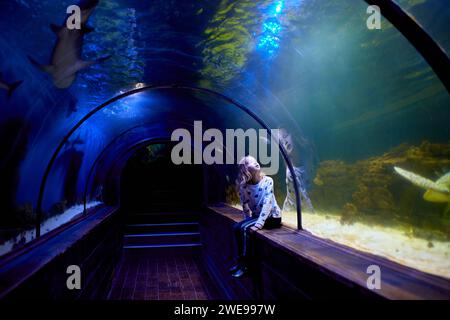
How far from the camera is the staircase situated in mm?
11875

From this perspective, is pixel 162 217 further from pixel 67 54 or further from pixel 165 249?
pixel 67 54

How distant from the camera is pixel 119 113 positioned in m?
8.31

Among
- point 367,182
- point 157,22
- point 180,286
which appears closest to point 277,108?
point 367,182

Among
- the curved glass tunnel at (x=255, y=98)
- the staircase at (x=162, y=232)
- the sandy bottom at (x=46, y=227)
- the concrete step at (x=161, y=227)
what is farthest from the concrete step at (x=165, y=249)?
the curved glass tunnel at (x=255, y=98)

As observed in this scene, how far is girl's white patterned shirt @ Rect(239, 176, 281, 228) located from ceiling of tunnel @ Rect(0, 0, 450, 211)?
8.33 ft

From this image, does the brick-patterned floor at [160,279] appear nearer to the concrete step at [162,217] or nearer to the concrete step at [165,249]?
the concrete step at [165,249]

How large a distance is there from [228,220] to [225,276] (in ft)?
4.37

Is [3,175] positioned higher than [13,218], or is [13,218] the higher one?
[3,175]

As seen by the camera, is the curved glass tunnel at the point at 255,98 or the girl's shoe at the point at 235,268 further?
the girl's shoe at the point at 235,268

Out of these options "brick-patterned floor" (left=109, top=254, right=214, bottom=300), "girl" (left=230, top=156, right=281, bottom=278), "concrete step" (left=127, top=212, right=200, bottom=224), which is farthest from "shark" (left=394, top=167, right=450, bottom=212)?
"concrete step" (left=127, top=212, right=200, bottom=224)

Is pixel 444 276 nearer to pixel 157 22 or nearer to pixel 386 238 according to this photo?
pixel 386 238

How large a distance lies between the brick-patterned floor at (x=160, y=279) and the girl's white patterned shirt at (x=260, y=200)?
383 cm

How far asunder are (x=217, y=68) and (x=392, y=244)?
4.30 meters

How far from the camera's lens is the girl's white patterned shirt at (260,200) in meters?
4.16
